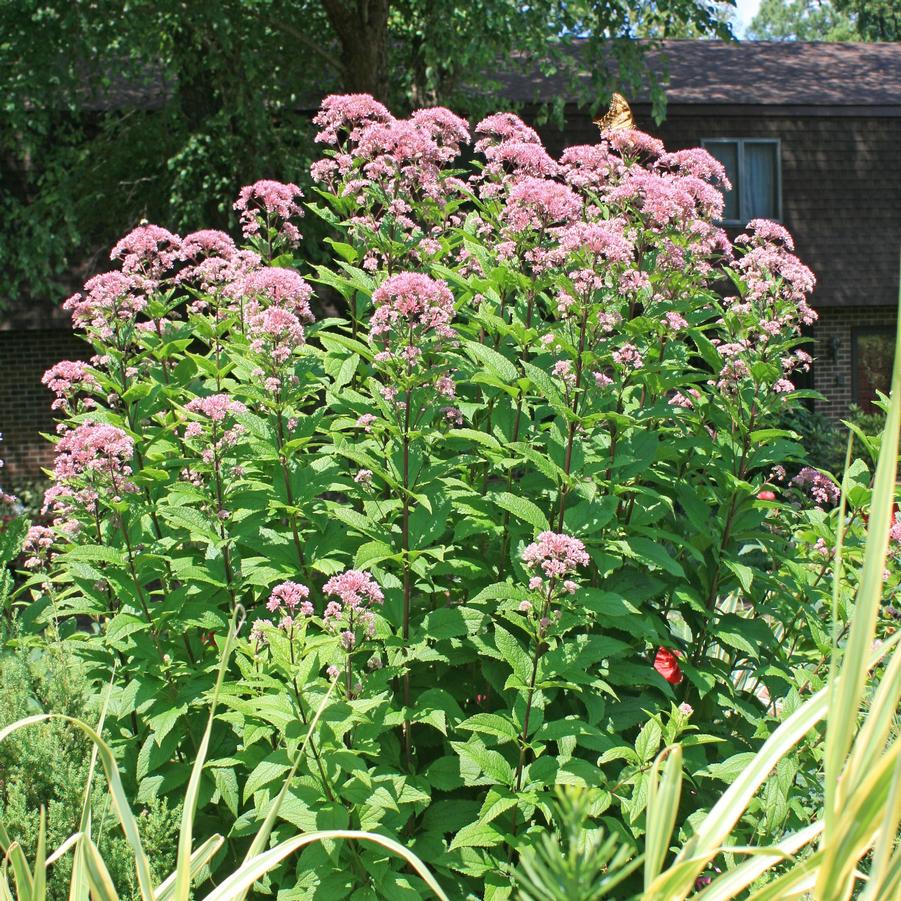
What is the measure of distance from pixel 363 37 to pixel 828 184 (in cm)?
847

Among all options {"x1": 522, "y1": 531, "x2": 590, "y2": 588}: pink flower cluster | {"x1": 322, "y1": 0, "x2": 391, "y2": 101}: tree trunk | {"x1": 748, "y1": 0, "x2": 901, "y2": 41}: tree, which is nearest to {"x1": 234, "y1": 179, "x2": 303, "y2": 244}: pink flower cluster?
{"x1": 522, "y1": 531, "x2": 590, "y2": 588}: pink flower cluster

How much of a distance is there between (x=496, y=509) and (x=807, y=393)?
1164 mm

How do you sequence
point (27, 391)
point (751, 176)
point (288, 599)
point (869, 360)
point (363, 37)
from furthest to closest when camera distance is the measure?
point (869, 360) → point (751, 176) → point (27, 391) → point (363, 37) → point (288, 599)

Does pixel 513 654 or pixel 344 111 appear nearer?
pixel 513 654

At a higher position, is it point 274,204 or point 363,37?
point 363,37

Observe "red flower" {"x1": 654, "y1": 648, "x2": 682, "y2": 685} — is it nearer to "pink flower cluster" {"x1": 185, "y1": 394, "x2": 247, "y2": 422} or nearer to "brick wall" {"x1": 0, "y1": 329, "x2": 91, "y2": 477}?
"pink flower cluster" {"x1": 185, "y1": 394, "x2": 247, "y2": 422}

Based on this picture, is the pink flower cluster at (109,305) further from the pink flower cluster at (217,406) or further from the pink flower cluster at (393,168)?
the pink flower cluster at (393,168)

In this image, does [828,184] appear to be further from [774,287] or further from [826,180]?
[774,287]

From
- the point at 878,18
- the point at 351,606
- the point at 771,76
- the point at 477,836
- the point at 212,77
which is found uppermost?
the point at 878,18

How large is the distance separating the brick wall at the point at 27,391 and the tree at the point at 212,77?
116cm

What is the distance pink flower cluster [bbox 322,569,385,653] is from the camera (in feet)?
9.40

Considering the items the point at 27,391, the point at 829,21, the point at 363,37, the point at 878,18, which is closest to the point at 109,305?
the point at 363,37

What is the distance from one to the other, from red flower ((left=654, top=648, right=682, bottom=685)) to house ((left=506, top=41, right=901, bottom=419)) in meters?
13.6

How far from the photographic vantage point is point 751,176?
54.5 ft
